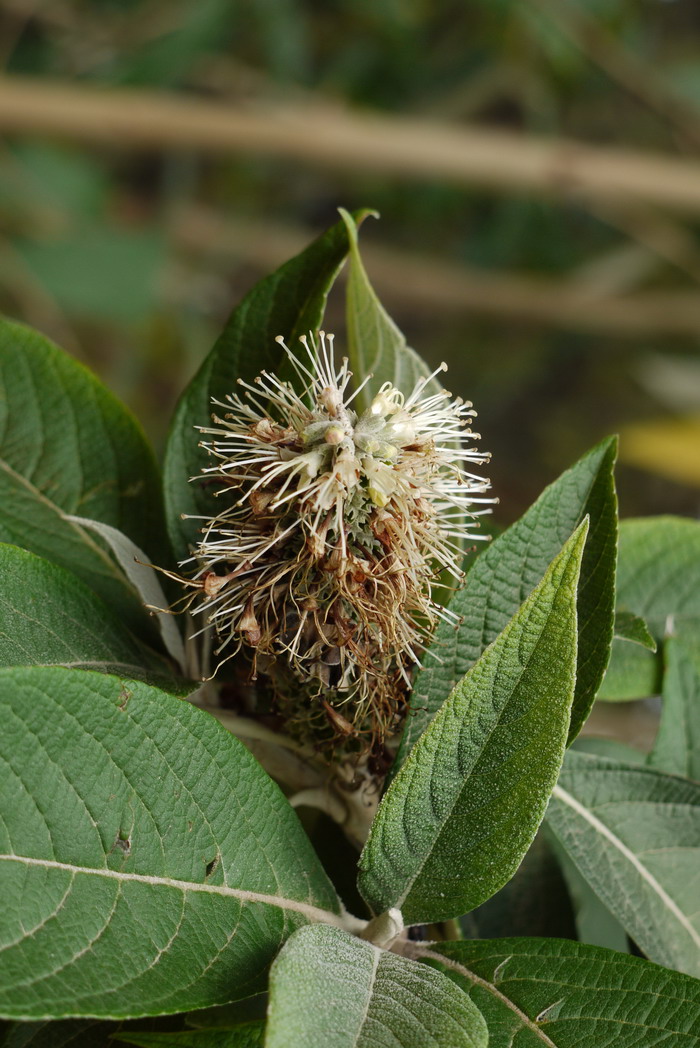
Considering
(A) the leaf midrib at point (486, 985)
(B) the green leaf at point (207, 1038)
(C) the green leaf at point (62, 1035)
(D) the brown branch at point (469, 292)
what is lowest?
(C) the green leaf at point (62, 1035)

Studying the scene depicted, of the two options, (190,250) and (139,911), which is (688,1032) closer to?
(139,911)

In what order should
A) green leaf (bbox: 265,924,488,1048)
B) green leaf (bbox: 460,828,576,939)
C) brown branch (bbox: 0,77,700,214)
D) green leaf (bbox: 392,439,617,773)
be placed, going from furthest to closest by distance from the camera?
1. brown branch (bbox: 0,77,700,214)
2. green leaf (bbox: 460,828,576,939)
3. green leaf (bbox: 392,439,617,773)
4. green leaf (bbox: 265,924,488,1048)

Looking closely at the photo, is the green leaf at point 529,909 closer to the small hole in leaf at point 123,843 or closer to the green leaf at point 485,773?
the green leaf at point 485,773

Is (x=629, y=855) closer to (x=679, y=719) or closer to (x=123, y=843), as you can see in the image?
(x=679, y=719)

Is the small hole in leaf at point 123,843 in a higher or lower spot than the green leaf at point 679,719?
lower

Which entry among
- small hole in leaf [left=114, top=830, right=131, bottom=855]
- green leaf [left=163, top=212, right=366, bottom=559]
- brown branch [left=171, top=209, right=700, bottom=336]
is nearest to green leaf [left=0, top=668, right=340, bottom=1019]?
small hole in leaf [left=114, top=830, right=131, bottom=855]

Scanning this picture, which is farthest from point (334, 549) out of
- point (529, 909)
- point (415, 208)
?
point (415, 208)

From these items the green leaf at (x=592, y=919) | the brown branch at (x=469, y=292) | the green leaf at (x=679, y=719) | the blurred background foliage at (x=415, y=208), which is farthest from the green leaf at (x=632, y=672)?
the brown branch at (x=469, y=292)

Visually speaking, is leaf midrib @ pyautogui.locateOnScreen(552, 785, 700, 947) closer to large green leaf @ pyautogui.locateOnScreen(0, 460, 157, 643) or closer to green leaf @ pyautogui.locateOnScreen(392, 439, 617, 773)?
green leaf @ pyautogui.locateOnScreen(392, 439, 617, 773)
